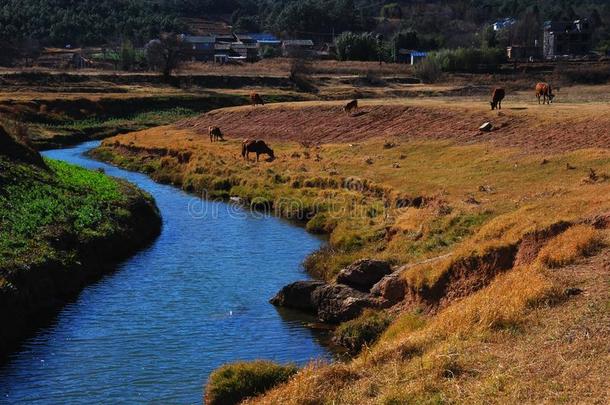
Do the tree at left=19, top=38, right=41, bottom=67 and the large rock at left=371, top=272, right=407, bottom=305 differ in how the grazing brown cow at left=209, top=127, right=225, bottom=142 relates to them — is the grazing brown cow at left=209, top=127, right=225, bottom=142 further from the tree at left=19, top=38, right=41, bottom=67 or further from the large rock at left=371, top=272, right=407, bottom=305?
the tree at left=19, top=38, right=41, bottom=67

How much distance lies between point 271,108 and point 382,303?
48837mm

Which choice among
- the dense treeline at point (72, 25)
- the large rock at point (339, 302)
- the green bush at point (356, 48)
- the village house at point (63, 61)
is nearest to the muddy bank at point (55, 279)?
the large rock at point (339, 302)

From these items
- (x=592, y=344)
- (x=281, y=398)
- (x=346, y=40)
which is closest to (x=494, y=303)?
(x=592, y=344)

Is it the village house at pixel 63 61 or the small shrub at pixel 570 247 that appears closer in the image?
the small shrub at pixel 570 247

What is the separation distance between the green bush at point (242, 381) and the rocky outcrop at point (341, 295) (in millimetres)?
6064

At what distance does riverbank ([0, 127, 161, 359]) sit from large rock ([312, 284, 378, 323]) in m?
7.81

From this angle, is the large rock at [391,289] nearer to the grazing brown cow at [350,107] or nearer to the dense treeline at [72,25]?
the grazing brown cow at [350,107]

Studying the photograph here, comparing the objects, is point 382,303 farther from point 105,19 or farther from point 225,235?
point 105,19

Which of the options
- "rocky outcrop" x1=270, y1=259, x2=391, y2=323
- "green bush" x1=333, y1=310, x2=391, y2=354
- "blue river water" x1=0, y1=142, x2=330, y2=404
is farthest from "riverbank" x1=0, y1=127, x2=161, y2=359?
"green bush" x1=333, y1=310, x2=391, y2=354

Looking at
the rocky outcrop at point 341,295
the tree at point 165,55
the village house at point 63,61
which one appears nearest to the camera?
the rocky outcrop at point 341,295

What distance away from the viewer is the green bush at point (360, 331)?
21734mm

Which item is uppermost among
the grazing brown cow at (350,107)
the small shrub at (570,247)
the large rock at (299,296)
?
the grazing brown cow at (350,107)

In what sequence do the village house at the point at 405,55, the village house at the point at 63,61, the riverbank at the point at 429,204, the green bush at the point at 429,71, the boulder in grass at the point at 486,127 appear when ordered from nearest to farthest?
the riverbank at the point at 429,204 < the boulder in grass at the point at 486,127 < the green bush at the point at 429,71 < the village house at the point at 63,61 < the village house at the point at 405,55

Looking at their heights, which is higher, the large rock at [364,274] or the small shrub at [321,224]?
the large rock at [364,274]
